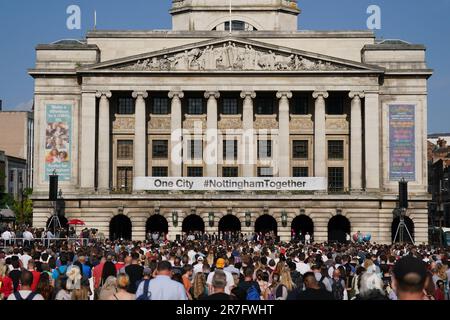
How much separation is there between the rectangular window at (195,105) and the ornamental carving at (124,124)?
18.0ft

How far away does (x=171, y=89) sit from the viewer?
83.5 m

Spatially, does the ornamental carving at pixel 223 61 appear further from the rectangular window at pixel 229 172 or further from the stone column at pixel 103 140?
the rectangular window at pixel 229 172

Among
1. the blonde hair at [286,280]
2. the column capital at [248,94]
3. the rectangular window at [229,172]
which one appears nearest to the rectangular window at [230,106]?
the column capital at [248,94]

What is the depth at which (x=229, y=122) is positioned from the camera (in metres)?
85.9

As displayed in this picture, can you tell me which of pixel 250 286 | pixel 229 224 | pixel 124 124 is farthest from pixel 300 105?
pixel 250 286

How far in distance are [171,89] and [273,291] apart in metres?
63.6

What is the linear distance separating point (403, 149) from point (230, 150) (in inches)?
609

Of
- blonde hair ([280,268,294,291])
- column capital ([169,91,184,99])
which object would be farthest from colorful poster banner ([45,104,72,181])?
blonde hair ([280,268,294,291])

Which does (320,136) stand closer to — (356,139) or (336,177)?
(356,139)

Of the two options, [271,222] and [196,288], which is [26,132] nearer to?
[271,222]

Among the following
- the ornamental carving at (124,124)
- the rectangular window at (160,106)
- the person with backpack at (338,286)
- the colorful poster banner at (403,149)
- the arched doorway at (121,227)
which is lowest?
the arched doorway at (121,227)

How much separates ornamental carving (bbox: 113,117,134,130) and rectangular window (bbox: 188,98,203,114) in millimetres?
5474

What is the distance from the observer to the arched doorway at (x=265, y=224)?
3285 inches

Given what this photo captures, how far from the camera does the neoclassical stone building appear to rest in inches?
3199
